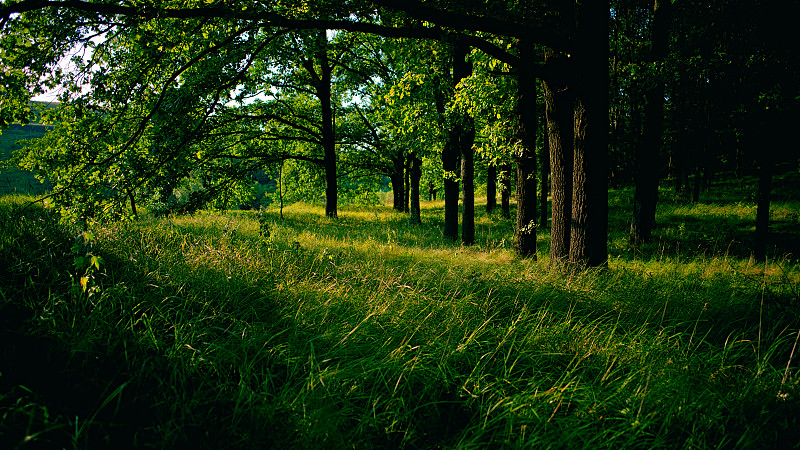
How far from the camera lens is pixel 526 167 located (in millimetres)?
7719

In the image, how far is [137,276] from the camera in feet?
11.0

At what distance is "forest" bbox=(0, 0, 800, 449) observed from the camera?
1.99m

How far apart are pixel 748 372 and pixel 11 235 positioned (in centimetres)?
734

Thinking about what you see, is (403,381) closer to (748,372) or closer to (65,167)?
(748,372)

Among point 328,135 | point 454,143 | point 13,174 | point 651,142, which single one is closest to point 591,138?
point 454,143

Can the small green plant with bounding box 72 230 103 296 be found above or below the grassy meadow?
above

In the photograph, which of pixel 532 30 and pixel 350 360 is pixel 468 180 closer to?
pixel 532 30

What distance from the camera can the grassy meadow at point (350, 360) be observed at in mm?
1881

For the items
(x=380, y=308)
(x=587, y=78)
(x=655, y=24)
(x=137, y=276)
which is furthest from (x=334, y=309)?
(x=655, y=24)

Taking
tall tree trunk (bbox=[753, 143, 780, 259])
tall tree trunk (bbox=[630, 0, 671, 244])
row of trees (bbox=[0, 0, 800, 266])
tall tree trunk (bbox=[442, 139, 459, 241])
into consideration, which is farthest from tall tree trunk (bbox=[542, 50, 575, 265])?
tall tree trunk (bbox=[630, 0, 671, 244])

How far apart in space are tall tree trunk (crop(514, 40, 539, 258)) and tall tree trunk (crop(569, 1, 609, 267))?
219 centimetres

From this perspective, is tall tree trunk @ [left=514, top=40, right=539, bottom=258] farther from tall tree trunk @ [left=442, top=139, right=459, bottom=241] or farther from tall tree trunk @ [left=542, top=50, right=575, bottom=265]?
tall tree trunk @ [left=442, top=139, right=459, bottom=241]

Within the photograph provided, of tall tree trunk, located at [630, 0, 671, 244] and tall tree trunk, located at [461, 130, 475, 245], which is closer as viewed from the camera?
tall tree trunk, located at [461, 130, 475, 245]

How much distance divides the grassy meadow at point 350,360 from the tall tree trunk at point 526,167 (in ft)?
11.6
